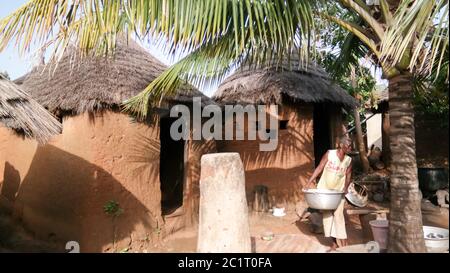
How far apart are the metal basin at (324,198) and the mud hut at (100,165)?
3.20 m

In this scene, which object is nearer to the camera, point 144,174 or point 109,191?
point 109,191

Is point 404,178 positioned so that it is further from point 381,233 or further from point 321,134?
point 321,134

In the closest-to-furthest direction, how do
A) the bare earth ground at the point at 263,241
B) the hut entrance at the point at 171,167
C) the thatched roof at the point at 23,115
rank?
1. the thatched roof at the point at 23,115
2. the bare earth ground at the point at 263,241
3. the hut entrance at the point at 171,167

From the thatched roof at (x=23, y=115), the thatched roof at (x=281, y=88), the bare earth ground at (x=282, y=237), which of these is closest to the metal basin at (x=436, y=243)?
the bare earth ground at (x=282, y=237)

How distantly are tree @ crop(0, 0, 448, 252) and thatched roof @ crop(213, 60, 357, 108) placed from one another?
3.03m

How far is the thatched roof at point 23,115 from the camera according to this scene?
4566mm

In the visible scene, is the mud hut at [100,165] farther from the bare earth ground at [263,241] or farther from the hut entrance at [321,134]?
the hut entrance at [321,134]

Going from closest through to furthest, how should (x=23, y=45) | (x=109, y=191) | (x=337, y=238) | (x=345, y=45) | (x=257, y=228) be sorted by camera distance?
(x=23, y=45) < (x=337, y=238) < (x=345, y=45) < (x=109, y=191) < (x=257, y=228)

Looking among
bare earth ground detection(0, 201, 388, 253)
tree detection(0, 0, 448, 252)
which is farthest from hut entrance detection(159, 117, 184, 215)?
tree detection(0, 0, 448, 252)

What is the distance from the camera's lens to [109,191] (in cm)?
569

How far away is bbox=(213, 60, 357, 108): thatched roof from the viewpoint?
23.8ft
